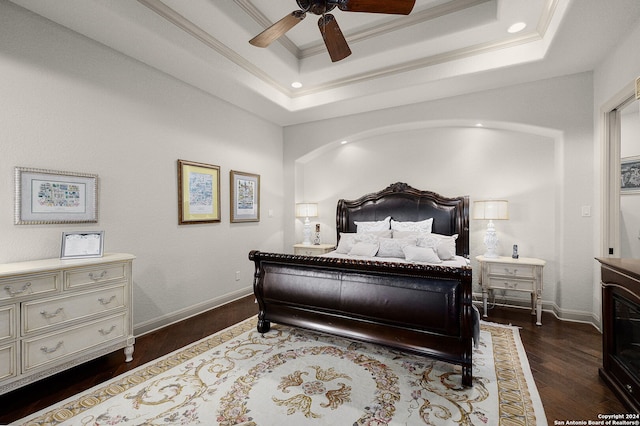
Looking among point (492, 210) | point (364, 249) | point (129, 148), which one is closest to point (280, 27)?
point (129, 148)

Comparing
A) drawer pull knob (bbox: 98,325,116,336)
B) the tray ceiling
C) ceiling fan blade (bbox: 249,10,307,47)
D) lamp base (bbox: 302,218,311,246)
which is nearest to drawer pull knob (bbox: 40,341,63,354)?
drawer pull knob (bbox: 98,325,116,336)

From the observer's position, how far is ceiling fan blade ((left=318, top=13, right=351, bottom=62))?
7.54ft

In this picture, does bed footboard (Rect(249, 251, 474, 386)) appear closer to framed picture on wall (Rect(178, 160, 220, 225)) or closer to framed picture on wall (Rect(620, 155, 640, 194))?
framed picture on wall (Rect(178, 160, 220, 225))

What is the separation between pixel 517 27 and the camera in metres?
2.95

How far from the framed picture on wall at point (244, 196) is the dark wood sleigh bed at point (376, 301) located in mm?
1459

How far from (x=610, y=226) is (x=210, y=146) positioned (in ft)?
15.5

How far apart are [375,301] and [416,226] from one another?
1982 millimetres

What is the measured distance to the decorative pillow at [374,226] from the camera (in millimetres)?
4375

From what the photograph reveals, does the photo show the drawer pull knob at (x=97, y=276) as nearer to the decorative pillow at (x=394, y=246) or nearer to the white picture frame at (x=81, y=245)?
the white picture frame at (x=81, y=245)

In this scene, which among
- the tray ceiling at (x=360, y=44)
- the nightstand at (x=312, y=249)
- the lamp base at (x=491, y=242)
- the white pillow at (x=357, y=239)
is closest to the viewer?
the tray ceiling at (x=360, y=44)

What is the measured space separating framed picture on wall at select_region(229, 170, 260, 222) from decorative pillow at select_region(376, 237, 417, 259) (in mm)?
2109

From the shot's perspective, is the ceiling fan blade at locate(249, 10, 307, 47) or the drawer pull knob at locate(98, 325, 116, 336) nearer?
the ceiling fan blade at locate(249, 10, 307, 47)

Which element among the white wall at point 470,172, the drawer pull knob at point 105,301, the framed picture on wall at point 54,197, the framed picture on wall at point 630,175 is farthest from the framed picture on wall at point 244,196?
the framed picture on wall at point 630,175

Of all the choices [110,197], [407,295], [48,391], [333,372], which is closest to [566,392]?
[407,295]
